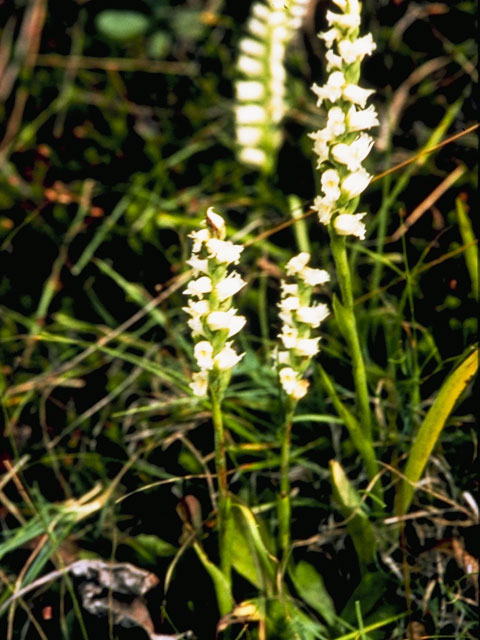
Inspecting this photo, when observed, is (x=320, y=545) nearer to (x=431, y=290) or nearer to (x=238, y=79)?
(x=431, y=290)

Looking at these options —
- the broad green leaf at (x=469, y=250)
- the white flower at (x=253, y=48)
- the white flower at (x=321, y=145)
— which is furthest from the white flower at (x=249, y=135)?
the white flower at (x=321, y=145)

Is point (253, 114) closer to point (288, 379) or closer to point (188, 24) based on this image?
point (188, 24)

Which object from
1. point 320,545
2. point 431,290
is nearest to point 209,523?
point 320,545

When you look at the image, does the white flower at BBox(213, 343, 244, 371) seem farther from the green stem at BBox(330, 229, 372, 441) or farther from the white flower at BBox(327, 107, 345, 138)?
the white flower at BBox(327, 107, 345, 138)

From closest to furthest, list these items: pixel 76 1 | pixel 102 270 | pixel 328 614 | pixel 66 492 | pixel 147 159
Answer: pixel 328 614, pixel 66 492, pixel 102 270, pixel 147 159, pixel 76 1

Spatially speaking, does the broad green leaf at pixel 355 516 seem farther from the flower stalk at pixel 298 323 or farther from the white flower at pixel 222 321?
the white flower at pixel 222 321

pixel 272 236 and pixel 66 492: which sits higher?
pixel 272 236

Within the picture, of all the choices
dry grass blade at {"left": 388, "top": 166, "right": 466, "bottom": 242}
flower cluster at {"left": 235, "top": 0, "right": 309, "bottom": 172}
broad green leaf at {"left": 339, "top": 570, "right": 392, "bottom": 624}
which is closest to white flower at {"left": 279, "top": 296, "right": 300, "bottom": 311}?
broad green leaf at {"left": 339, "top": 570, "right": 392, "bottom": 624}

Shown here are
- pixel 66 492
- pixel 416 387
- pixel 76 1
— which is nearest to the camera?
pixel 416 387
